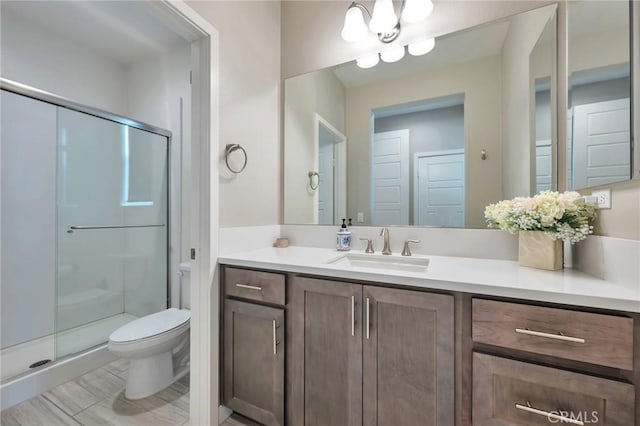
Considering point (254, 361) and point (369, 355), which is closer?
point (369, 355)

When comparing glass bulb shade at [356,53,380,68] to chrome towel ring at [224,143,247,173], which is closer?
chrome towel ring at [224,143,247,173]

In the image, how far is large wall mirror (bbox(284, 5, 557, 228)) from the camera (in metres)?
1.26

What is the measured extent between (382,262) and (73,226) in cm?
254

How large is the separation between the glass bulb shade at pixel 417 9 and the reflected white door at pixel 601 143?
2.89ft

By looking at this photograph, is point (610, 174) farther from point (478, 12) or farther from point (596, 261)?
point (478, 12)

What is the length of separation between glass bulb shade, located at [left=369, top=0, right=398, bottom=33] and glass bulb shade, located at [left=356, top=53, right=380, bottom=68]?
0.48ft

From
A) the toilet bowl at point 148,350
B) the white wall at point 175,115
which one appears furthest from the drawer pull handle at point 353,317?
the white wall at point 175,115

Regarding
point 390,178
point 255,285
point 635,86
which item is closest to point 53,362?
point 255,285

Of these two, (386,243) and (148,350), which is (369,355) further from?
(148,350)

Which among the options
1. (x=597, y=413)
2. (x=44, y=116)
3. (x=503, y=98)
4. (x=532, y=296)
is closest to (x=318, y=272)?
(x=532, y=296)

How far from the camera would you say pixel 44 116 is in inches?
81.9

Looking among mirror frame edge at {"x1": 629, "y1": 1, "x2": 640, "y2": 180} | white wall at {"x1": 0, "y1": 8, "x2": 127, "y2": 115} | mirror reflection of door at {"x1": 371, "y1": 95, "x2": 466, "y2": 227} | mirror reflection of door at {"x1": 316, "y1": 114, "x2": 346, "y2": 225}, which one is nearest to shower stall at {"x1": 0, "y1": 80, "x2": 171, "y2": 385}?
white wall at {"x1": 0, "y1": 8, "x2": 127, "y2": 115}

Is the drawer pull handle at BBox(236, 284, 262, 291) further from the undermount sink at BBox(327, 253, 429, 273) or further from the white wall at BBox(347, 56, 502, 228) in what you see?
the white wall at BBox(347, 56, 502, 228)

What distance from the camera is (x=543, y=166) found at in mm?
1223
